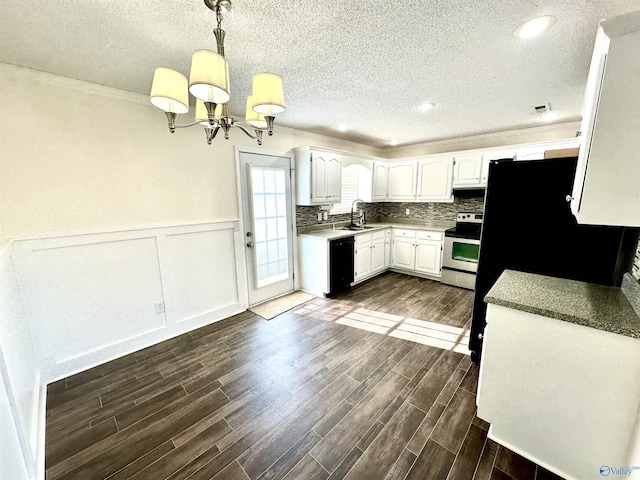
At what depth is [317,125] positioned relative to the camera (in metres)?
3.60

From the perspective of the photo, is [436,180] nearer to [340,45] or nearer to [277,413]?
[340,45]

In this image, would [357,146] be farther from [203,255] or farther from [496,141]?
[203,255]

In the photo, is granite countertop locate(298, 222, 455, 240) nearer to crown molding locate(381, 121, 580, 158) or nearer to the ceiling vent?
crown molding locate(381, 121, 580, 158)

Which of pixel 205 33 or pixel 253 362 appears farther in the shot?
pixel 253 362

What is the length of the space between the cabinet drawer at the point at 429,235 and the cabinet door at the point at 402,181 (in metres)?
0.71

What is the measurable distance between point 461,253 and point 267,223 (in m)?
3.02

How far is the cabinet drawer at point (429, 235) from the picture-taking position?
4324mm

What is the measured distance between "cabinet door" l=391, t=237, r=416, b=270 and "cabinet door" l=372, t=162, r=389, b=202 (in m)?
0.88

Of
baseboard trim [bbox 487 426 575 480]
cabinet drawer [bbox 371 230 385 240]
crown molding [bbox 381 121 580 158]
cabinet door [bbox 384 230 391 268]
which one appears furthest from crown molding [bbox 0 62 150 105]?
crown molding [bbox 381 121 580 158]

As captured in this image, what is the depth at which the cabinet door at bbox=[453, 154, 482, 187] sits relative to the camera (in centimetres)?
407

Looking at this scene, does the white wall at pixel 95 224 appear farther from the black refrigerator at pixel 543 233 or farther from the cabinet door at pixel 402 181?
the cabinet door at pixel 402 181

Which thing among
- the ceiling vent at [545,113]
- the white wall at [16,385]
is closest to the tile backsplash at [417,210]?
the ceiling vent at [545,113]

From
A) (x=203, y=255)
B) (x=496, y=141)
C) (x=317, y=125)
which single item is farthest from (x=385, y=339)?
(x=496, y=141)

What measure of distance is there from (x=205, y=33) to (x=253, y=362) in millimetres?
2488
